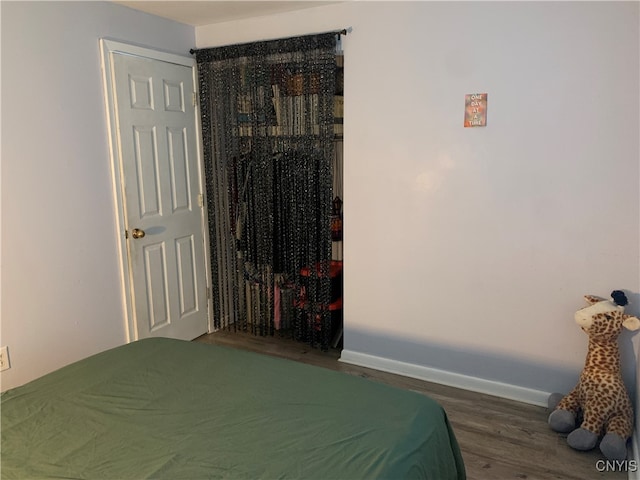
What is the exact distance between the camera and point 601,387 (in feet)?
7.96

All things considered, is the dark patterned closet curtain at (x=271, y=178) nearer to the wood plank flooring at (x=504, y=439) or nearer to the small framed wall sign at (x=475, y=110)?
the wood plank flooring at (x=504, y=439)

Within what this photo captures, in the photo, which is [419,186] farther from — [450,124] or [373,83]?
[373,83]

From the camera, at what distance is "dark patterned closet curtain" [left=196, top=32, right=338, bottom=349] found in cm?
326

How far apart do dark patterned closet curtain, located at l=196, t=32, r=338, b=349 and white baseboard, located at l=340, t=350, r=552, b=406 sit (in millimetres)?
310

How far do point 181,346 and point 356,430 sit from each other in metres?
1.03

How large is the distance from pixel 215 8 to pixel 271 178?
1141 mm

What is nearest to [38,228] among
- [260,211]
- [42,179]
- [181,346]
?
[42,179]

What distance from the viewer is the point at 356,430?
1621mm

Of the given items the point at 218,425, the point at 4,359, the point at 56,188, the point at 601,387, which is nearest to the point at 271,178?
the point at 56,188

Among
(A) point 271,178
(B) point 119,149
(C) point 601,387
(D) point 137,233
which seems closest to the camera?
(C) point 601,387

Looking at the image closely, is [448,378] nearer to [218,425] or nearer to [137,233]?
[218,425]

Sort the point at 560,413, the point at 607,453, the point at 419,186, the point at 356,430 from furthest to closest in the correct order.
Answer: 1. the point at 419,186
2. the point at 560,413
3. the point at 607,453
4. the point at 356,430

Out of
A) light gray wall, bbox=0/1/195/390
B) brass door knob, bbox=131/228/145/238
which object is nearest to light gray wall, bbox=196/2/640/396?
light gray wall, bbox=0/1/195/390

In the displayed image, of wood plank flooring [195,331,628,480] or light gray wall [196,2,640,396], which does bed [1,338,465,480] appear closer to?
wood plank flooring [195,331,628,480]
